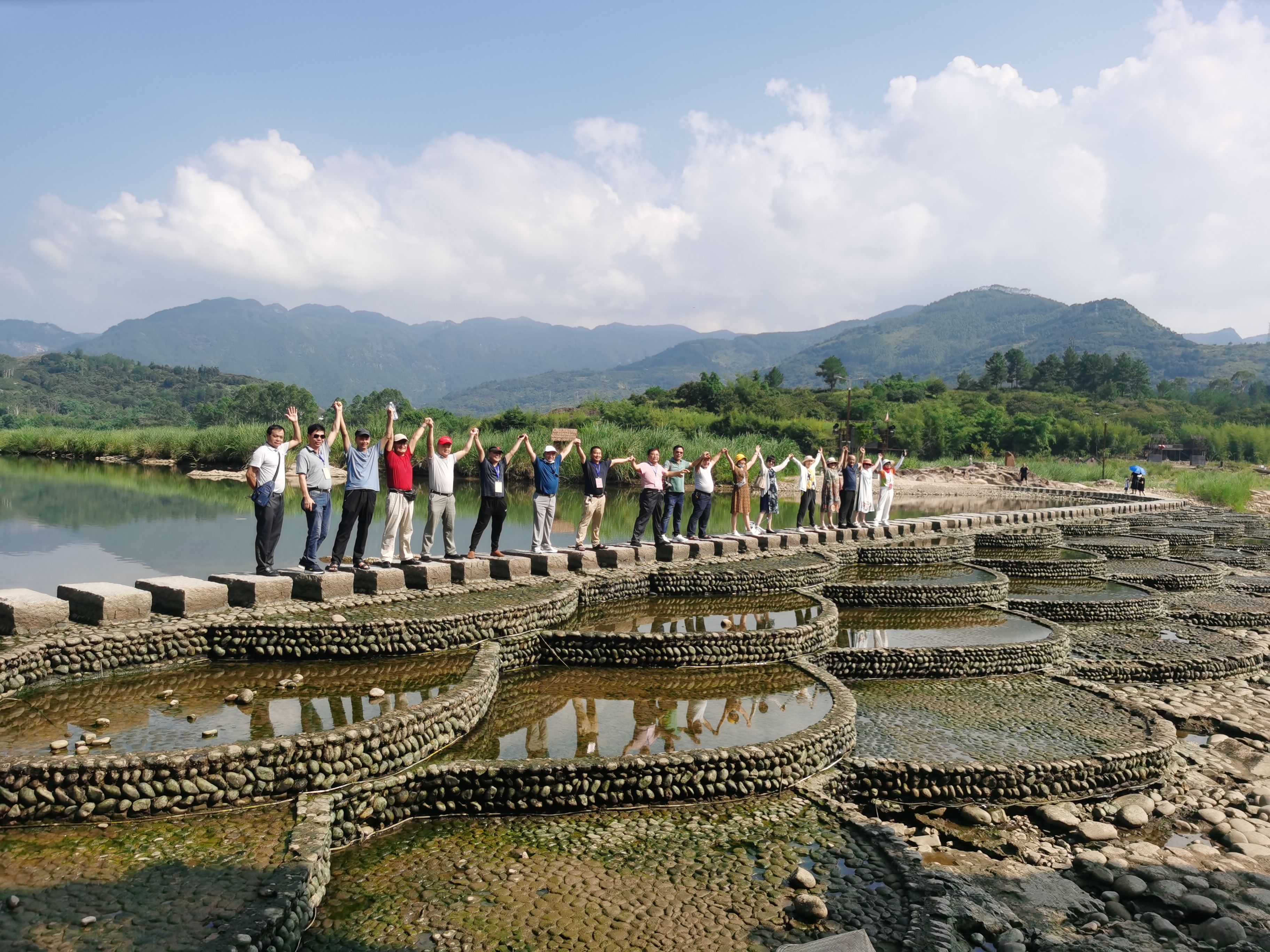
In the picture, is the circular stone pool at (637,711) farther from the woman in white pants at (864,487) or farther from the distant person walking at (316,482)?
the woman in white pants at (864,487)

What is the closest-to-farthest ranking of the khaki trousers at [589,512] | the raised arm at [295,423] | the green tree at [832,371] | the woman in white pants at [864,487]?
the raised arm at [295,423] → the khaki trousers at [589,512] → the woman in white pants at [864,487] → the green tree at [832,371]

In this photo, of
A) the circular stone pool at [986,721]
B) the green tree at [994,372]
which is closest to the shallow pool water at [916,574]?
the circular stone pool at [986,721]

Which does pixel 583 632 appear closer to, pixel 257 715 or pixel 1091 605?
pixel 257 715

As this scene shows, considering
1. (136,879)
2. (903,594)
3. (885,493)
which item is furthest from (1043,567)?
(136,879)

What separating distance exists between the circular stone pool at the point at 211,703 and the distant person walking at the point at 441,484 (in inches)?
114

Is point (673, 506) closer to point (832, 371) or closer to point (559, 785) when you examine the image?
point (559, 785)

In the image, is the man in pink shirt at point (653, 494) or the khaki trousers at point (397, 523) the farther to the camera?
the man in pink shirt at point (653, 494)

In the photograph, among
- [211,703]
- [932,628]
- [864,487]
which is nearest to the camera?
[211,703]

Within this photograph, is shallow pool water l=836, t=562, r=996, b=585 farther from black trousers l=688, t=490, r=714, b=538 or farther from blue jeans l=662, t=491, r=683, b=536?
blue jeans l=662, t=491, r=683, b=536

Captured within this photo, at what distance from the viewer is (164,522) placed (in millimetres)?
21469

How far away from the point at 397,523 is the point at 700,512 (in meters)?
6.18

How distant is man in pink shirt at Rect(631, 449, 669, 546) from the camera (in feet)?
44.0

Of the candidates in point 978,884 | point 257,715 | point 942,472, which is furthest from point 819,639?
point 942,472

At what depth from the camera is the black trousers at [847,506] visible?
62.2ft
